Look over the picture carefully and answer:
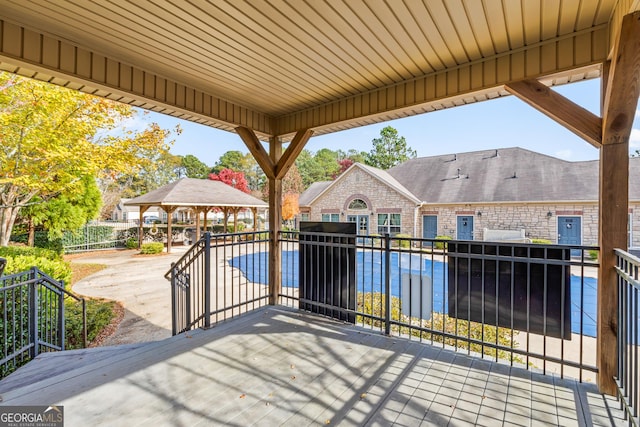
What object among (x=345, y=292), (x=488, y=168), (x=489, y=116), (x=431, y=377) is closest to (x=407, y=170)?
(x=488, y=168)

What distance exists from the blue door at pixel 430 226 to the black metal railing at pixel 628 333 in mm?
13546

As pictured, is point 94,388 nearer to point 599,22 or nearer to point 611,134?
point 611,134

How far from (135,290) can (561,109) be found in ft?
30.1

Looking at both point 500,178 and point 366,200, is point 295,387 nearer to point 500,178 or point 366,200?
point 366,200

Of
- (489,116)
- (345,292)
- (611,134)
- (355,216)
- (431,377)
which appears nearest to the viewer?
(611,134)

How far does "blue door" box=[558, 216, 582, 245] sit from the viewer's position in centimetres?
1236

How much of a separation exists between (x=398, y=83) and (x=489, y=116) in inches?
1121

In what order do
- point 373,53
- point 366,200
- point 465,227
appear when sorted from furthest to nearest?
point 366,200 < point 465,227 < point 373,53

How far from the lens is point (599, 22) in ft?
7.72

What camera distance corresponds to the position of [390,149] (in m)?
32.7

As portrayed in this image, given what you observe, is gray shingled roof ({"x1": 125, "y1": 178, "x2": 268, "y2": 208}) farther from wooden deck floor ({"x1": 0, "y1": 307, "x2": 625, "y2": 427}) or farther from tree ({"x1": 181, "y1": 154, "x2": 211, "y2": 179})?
tree ({"x1": 181, "y1": 154, "x2": 211, "y2": 179})

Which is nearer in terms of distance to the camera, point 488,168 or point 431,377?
point 431,377

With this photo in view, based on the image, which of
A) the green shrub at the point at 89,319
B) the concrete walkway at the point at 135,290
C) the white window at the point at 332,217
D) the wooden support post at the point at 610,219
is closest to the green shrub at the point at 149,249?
the concrete walkway at the point at 135,290

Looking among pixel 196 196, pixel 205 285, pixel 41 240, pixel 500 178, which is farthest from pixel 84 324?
pixel 500 178
